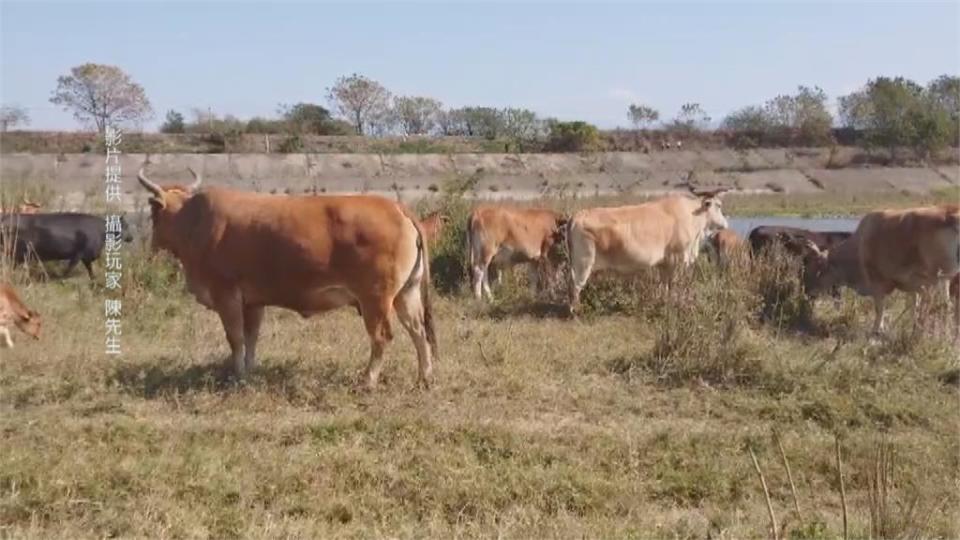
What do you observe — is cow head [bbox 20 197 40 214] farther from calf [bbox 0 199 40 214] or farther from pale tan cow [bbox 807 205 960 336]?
pale tan cow [bbox 807 205 960 336]

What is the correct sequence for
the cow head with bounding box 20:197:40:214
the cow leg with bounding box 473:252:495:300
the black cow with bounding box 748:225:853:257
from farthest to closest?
1. the cow head with bounding box 20:197:40:214
2. the black cow with bounding box 748:225:853:257
3. the cow leg with bounding box 473:252:495:300

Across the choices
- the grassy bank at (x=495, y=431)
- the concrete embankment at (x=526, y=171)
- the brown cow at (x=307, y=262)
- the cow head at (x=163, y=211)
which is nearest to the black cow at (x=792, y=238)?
the grassy bank at (x=495, y=431)

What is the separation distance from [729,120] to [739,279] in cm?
4633

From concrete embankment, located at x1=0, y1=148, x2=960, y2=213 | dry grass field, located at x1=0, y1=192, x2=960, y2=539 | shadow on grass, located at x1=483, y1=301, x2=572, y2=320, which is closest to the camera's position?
dry grass field, located at x1=0, y1=192, x2=960, y2=539

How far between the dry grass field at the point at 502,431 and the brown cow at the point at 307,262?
0.43m

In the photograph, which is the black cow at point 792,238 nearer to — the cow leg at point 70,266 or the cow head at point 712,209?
the cow head at point 712,209

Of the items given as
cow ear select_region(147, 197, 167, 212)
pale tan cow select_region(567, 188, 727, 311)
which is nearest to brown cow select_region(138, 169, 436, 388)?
cow ear select_region(147, 197, 167, 212)

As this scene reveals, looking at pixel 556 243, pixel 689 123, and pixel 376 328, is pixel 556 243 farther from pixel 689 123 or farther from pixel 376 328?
pixel 689 123

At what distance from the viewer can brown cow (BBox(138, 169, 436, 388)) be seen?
7957 mm

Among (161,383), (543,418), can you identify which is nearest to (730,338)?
(543,418)

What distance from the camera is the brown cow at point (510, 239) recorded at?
13508 mm

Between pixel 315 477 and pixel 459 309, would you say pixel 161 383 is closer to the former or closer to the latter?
pixel 315 477

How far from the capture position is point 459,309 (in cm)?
1201

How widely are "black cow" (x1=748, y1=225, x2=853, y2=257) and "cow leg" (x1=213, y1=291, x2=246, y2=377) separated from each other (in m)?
8.08
